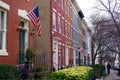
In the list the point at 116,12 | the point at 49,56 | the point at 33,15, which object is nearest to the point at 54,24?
the point at 49,56

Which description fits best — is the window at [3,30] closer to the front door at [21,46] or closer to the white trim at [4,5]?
the white trim at [4,5]

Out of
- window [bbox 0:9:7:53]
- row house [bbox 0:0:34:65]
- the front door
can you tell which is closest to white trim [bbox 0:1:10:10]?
row house [bbox 0:0:34:65]

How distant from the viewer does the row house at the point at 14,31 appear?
14.7 metres

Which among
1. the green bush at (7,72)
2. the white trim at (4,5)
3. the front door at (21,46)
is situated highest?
the white trim at (4,5)

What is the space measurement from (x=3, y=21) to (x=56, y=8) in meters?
17.0

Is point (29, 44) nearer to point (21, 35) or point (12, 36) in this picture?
point (21, 35)

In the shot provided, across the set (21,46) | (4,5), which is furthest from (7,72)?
(21,46)

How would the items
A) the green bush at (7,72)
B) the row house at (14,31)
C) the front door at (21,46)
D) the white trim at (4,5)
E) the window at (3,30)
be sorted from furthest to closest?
1. the front door at (21,46)
2. the row house at (14,31)
3. the window at (3,30)
4. the white trim at (4,5)
5. the green bush at (7,72)

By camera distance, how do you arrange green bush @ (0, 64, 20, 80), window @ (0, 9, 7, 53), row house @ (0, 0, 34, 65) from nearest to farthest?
1. green bush @ (0, 64, 20, 80)
2. window @ (0, 9, 7, 53)
3. row house @ (0, 0, 34, 65)

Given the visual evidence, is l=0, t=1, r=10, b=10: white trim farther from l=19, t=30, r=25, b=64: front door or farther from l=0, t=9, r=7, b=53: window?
l=19, t=30, r=25, b=64: front door

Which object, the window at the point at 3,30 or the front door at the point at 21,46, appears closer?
the window at the point at 3,30

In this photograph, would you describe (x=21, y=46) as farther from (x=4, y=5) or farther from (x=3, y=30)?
(x=4, y=5)

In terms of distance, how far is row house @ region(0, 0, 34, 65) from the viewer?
579 inches

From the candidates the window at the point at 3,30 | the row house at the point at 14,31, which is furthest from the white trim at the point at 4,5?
the window at the point at 3,30
